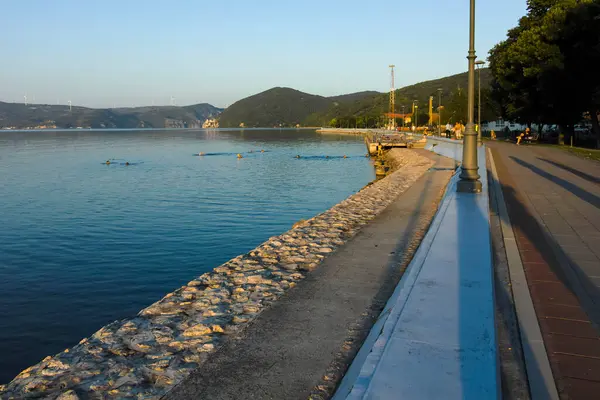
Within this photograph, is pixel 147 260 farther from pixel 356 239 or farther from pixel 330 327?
pixel 330 327

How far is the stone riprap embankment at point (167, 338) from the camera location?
4586mm

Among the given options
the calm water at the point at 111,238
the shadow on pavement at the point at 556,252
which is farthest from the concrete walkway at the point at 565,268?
the calm water at the point at 111,238

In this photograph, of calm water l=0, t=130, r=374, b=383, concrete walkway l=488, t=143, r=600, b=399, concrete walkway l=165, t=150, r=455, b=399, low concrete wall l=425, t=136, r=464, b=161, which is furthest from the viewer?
low concrete wall l=425, t=136, r=464, b=161

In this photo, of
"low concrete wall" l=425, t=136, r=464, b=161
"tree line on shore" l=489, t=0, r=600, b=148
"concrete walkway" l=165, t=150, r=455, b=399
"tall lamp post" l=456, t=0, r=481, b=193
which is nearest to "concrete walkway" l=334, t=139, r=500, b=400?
"concrete walkway" l=165, t=150, r=455, b=399

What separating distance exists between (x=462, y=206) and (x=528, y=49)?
3591 centimetres

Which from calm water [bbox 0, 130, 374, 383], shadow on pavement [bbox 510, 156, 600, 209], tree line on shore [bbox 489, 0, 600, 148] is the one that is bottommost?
calm water [bbox 0, 130, 374, 383]

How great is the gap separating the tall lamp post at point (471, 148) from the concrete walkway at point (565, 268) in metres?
1.08

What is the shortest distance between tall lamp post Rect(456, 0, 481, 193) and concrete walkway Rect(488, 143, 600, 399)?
3.54ft

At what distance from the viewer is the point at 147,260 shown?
14.0 m

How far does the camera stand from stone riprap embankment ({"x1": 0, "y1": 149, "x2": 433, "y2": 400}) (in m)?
4.59

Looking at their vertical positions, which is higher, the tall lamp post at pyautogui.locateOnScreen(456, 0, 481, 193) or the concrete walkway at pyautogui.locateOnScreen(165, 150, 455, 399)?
the tall lamp post at pyautogui.locateOnScreen(456, 0, 481, 193)

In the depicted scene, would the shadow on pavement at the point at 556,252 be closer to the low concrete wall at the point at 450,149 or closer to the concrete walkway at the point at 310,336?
the concrete walkway at the point at 310,336

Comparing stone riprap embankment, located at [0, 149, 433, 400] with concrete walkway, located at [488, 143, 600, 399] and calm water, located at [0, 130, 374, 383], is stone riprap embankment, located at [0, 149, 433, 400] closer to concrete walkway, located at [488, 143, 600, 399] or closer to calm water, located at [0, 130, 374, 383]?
calm water, located at [0, 130, 374, 383]

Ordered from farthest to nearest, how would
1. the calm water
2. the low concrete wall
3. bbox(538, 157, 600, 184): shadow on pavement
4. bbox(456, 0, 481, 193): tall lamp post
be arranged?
1. the low concrete wall
2. bbox(538, 157, 600, 184): shadow on pavement
3. bbox(456, 0, 481, 193): tall lamp post
4. the calm water
